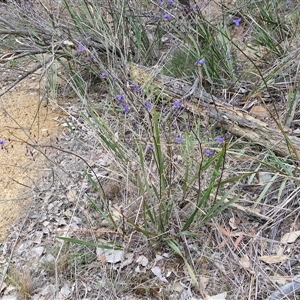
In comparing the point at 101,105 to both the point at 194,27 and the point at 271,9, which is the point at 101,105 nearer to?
the point at 194,27

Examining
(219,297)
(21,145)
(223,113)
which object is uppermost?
(223,113)

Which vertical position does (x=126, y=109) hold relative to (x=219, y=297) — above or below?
above

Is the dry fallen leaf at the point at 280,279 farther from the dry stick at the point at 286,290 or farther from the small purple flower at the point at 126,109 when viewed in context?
the small purple flower at the point at 126,109

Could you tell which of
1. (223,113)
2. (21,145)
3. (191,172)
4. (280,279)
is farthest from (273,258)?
(21,145)

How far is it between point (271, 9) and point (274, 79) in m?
0.87

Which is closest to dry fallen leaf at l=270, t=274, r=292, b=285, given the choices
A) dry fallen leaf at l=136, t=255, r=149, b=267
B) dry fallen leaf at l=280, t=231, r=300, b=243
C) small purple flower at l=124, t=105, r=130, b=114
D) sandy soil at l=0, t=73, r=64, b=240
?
dry fallen leaf at l=280, t=231, r=300, b=243

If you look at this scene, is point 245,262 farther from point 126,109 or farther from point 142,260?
point 126,109

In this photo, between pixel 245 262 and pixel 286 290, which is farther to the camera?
pixel 245 262

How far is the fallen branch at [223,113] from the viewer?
231cm

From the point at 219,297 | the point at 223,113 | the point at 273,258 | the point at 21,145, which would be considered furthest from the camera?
the point at 21,145

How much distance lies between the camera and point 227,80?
288 cm

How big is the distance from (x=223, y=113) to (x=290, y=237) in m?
0.83

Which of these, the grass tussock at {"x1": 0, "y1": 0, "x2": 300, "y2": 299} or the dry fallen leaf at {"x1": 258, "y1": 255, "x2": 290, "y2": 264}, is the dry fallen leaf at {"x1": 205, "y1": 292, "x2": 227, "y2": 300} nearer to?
the grass tussock at {"x1": 0, "y1": 0, "x2": 300, "y2": 299}

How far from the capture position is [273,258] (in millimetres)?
1990
